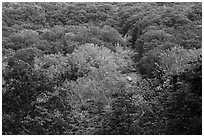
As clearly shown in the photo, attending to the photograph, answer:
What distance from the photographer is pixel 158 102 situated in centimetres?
977

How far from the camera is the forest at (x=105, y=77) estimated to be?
9.01 metres

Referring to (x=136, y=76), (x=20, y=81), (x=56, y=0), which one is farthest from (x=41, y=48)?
(x=56, y=0)

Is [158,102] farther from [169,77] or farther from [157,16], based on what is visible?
[157,16]

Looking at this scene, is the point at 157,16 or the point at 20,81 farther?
the point at 157,16

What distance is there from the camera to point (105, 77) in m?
11.3

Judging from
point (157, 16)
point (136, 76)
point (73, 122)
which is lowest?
point (73, 122)

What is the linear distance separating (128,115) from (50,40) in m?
6.59

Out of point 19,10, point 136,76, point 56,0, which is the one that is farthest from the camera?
point 56,0

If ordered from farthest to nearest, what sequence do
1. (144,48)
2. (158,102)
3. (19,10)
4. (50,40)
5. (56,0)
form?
1. (56,0)
2. (19,10)
3. (50,40)
4. (144,48)
5. (158,102)

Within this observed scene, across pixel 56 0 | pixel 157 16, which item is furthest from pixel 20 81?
pixel 56 0

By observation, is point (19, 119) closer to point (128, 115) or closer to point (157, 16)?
point (128, 115)

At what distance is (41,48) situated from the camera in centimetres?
1341

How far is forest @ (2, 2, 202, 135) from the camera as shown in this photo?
29.6ft

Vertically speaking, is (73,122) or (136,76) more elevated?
(136,76)
